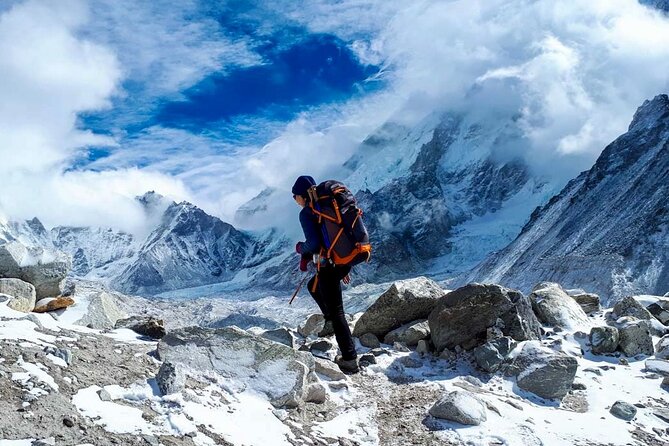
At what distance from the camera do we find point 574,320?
14.5 meters

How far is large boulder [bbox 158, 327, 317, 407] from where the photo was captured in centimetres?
919

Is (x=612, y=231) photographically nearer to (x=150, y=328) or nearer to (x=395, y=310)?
(x=395, y=310)

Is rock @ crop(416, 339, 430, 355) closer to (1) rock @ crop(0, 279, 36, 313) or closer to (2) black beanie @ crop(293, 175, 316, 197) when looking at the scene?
(2) black beanie @ crop(293, 175, 316, 197)

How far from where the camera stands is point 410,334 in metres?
13.2

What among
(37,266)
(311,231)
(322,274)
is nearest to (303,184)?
(311,231)

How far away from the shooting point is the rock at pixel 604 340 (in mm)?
13156

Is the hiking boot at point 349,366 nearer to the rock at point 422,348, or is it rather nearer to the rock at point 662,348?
the rock at point 422,348

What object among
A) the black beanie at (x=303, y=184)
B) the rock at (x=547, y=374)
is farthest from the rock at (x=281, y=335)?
the rock at (x=547, y=374)

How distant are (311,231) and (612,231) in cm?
12074

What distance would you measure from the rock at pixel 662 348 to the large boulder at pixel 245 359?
8.06 meters

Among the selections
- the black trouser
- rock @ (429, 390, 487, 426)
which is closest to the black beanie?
the black trouser

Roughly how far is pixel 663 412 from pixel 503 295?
3660mm

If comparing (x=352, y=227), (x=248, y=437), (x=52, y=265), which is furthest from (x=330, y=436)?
(x=52, y=265)

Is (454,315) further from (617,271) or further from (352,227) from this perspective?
(617,271)
